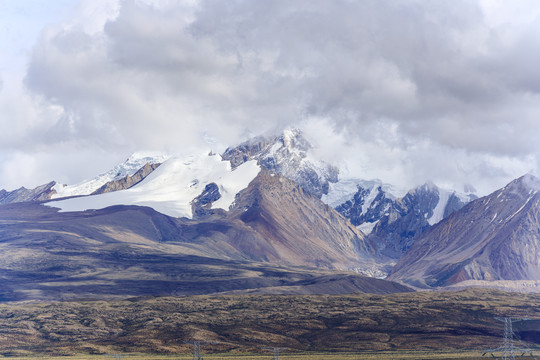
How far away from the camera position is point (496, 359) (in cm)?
19725

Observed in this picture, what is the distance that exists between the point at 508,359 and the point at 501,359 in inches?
61.8

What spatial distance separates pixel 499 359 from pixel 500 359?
41 cm

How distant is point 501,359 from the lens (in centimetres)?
19662

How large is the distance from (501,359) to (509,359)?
6.46 ft

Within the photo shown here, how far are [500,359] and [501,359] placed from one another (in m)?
2.59

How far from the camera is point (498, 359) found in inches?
7854

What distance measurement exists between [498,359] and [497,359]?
63 centimetres

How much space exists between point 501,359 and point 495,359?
6.93 ft

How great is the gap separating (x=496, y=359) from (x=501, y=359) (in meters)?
1.18

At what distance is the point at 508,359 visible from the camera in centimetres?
19638

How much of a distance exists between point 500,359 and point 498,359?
1.74 feet

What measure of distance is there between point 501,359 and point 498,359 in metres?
2.94

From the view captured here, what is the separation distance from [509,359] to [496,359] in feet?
10.3

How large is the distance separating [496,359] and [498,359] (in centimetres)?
254
